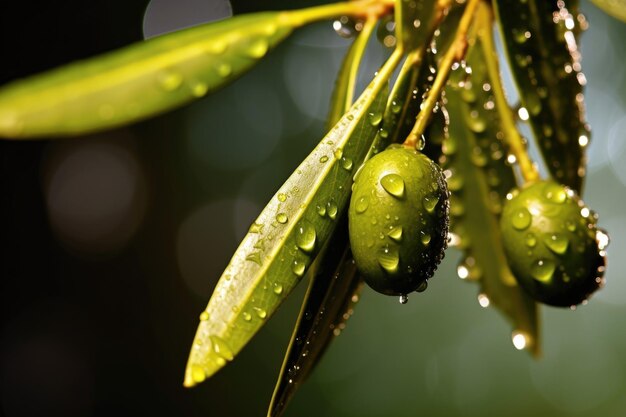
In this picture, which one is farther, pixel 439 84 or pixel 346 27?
pixel 346 27

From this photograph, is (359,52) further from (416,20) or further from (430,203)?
(430,203)

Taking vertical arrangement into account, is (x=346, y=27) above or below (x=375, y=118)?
above

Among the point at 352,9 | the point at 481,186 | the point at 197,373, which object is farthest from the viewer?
the point at 481,186

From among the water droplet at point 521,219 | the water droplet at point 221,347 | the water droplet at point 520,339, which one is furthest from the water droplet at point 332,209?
the water droplet at point 520,339

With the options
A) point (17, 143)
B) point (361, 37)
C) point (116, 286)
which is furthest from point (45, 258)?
point (361, 37)

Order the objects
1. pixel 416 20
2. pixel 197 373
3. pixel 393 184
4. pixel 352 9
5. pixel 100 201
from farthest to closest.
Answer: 1. pixel 100 201
2. pixel 352 9
3. pixel 416 20
4. pixel 393 184
5. pixel 197 373

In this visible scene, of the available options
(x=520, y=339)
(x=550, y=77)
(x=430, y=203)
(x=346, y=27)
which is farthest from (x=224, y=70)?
(x=520, y=339)

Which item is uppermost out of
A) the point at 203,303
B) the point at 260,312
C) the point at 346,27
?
the point at 346,27
